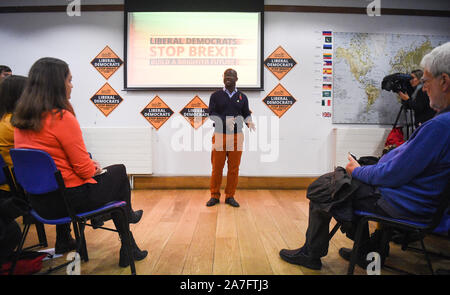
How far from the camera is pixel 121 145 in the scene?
3.89m

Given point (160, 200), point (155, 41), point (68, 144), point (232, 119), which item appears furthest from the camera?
point (155, 41)

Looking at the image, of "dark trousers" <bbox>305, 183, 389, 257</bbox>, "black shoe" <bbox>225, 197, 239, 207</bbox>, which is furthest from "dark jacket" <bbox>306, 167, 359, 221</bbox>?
"black shoe" <bbox>225, 197, 239, 207</bbox>

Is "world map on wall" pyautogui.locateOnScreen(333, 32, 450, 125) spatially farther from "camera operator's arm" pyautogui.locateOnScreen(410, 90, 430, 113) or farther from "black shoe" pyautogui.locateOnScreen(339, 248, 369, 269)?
"black shoe" pyautogui.locateOnScreen(339, 248, 369, 269)

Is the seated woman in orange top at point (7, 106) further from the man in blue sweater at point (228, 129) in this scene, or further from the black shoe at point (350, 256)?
the black shoe at point (350, 256)

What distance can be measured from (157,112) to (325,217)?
9.41ft

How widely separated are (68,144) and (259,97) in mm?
2851

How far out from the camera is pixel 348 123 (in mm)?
4004

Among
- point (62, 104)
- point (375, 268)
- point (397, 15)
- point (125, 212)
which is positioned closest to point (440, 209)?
point (375, 268)

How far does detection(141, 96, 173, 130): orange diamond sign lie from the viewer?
3.96 m

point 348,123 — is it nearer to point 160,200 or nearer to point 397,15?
point 397,15

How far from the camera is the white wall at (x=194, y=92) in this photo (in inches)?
154

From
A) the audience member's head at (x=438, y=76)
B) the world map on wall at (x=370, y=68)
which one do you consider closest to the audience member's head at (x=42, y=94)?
the audience member's head at (x=438, y=76)

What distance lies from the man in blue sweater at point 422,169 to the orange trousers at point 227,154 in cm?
185

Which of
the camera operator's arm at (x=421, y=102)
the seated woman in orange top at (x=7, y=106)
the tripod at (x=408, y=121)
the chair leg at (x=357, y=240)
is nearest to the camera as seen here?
the chair leg at (x=357, y=240)
